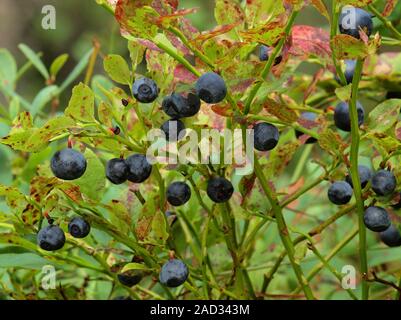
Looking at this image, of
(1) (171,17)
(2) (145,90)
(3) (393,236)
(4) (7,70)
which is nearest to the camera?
(1) (171,17)

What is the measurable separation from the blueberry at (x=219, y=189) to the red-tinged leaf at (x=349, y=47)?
0.16m

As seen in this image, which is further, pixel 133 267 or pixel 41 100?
pixel 41 100

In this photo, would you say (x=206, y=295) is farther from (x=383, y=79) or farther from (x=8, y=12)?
(x=8, y=12)

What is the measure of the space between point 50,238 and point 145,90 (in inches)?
6.2

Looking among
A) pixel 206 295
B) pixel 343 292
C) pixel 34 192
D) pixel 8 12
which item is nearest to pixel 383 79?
pixel 343 292

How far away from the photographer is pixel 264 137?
65cm

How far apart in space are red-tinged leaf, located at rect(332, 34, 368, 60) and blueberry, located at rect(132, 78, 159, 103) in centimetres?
17

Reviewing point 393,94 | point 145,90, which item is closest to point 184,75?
point 145,90

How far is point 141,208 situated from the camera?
0.73m

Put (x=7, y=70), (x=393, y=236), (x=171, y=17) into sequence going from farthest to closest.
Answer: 1. (x=7, y=70)
2. (x=393, y=236)
3. (x=171, y=17)

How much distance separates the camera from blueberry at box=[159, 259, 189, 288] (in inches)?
25.5

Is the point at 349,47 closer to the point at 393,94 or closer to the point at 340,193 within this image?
the point at 340,193

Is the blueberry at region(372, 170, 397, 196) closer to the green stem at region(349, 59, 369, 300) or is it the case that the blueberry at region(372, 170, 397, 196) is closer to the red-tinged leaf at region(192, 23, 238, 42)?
the green stem at region(349, 59, 369, 300)

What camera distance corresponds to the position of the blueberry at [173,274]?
25.5 inches
